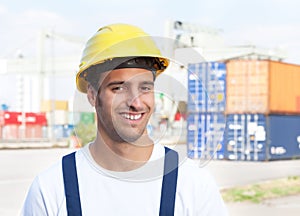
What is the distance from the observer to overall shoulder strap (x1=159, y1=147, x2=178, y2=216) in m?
1.64

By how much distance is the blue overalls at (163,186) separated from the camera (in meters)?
1.65

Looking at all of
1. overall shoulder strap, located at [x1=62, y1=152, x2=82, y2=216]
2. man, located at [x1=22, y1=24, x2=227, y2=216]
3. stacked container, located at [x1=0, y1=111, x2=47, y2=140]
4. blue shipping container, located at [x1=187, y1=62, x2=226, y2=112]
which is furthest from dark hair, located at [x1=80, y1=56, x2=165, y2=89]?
stacked container, located at [x1=0, y1=111, x2=47, y2=140]

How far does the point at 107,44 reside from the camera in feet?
5.61

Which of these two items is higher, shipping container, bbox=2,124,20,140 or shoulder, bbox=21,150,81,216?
shoulder, bbox=21,150,81,216

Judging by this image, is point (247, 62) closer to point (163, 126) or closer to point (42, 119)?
point (163, 126)

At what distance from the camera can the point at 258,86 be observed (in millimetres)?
22672

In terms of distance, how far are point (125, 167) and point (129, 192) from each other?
0.09 m

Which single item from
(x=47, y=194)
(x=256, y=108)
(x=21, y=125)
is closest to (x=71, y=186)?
(x=47, y=194)

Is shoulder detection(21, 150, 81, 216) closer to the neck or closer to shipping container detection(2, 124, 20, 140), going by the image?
the neck

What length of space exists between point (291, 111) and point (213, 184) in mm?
22552

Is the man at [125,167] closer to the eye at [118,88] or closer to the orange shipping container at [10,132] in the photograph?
the eye at [118,88]

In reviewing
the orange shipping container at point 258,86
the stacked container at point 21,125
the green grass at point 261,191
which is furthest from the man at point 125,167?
the stacked container at point 21,125

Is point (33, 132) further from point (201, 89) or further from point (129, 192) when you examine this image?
point (201, 89)

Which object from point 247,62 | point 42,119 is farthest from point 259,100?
point 42,119
